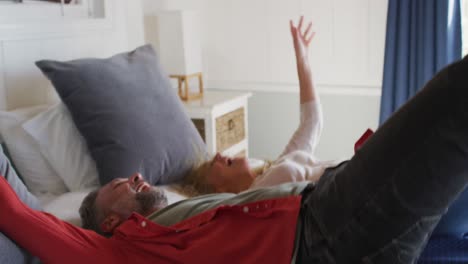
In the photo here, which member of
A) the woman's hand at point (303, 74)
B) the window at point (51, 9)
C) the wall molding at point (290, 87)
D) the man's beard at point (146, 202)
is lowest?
the man's beard at point (146, 202)

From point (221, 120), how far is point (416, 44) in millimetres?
1100

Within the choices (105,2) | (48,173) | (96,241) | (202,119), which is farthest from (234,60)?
(96,241)

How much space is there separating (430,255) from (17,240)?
93 centimetres

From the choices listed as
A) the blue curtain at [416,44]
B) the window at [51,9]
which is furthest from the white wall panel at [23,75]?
the blue curtain at [416,44]

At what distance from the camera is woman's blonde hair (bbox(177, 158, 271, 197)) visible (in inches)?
80.4

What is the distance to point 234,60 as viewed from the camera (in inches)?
140

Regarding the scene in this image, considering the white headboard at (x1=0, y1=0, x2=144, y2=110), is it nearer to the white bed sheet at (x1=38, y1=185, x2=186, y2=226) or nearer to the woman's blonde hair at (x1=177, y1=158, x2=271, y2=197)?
the white bed sheet at (x1=38, y1=185, x2=186, y2=226)

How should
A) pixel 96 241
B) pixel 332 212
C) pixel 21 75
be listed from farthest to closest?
pixel 21 75
pixel 96 241
pixel 332 212

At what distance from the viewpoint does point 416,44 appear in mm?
3014

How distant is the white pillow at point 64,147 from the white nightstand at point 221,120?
0.83m

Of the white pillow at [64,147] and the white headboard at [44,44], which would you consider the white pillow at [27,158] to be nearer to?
the white pillow at [64,147]

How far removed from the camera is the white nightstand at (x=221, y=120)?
9.16 ft

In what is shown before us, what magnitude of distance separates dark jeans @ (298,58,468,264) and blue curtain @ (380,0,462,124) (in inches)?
76.2

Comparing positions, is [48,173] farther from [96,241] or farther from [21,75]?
[96,241]
